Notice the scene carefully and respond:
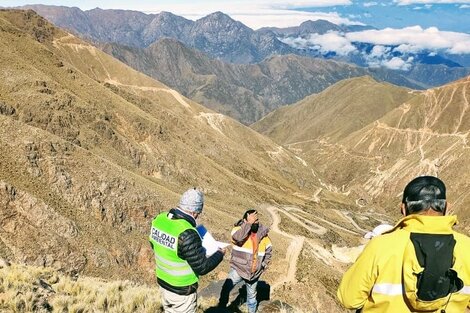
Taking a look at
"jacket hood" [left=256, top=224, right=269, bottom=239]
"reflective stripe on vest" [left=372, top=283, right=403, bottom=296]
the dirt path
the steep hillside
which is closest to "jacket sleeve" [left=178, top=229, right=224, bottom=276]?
"reflective stripe on vest" [left=372, top=283, right=403, bottom=296]

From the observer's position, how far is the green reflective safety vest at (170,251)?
7441 millimetres

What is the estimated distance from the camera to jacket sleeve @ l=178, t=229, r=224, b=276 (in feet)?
24.0

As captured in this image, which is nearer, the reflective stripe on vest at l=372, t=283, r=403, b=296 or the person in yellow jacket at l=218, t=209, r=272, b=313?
the reflective stripe on vest at l=372, t=283, r=403, b=296

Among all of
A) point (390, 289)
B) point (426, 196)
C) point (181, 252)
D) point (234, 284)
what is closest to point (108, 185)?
point (234, 284)

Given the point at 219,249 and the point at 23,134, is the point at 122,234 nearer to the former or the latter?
the point at 23,134

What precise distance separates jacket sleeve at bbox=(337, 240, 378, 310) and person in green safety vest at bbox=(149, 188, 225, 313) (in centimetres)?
300

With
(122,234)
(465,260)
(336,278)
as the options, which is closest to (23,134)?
(122,234)

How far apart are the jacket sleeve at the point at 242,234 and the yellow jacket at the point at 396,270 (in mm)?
7062

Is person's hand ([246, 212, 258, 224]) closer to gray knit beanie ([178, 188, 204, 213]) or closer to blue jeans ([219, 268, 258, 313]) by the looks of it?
blue jeans ([219, 268, 258, 313])

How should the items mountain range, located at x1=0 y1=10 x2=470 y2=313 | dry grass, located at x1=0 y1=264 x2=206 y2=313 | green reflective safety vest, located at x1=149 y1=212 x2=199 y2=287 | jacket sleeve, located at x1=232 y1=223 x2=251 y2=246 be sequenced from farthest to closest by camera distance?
mountain range, located at x1=0 y1=10 x2=470 y2=313 < jacket sleeve, located at x1=232 y1=223 x2=251 y2=246 < dry grass, located at x1=0 y1=264 x2=206 y2=313 < green reflective safety vest, located at x1=149 y1=212 x2=199 y2=287

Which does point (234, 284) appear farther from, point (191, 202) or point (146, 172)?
point (146, 172)

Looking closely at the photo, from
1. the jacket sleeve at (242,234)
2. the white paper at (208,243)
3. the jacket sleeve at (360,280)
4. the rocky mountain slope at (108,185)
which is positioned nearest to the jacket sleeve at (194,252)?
the white paper at (208,243)

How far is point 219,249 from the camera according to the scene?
26.5ft

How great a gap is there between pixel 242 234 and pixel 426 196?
773 centimetres
